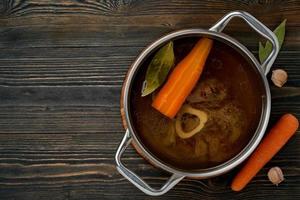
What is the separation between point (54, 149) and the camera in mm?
1117

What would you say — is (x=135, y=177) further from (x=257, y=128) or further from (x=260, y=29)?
(x=260, y=29)

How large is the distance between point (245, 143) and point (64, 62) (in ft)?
1.31

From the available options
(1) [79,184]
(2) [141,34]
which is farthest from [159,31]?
(1) [79,184]

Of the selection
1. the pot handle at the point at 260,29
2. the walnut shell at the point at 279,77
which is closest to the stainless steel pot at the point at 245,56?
the pot handle at the point at 260,29

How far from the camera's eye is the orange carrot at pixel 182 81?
0.96 metres

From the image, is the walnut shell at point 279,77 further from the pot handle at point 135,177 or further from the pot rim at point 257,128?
the pot handle at point 135,177

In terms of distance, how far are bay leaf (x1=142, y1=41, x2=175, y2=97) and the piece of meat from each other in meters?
0.06

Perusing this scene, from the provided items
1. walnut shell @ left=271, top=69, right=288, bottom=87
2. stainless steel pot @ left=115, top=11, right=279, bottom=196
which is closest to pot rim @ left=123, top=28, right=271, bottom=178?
stainless steel pot @ left=115, top=11, right=279, bottom=196

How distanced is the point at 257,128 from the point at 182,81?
0.53ft

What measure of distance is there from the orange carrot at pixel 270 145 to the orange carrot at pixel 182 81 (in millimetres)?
207

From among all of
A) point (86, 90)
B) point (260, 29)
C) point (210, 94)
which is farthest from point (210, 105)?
point (86, 90)

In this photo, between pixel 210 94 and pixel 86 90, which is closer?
Answer: pixel 210 94

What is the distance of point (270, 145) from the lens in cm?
106

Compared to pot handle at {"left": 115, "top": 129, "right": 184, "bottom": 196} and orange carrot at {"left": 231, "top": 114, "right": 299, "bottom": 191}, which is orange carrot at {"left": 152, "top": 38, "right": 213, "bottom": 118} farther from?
orange carrot at {"left": 231, "top": 114, "right": 299, "bottom": 191}
